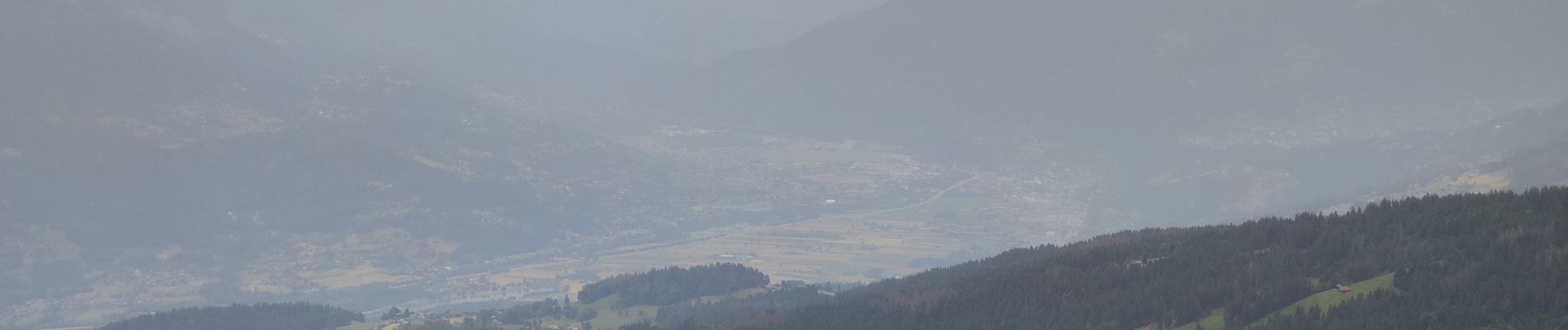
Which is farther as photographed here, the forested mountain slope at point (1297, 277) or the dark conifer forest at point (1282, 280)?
the dark conifer forest at point (1282, 280)

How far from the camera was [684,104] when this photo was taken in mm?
173750

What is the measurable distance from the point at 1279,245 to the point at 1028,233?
7481 centimetres

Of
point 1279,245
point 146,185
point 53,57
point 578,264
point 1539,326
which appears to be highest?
point 53,57

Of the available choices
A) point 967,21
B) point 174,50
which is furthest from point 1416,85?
point 174,50

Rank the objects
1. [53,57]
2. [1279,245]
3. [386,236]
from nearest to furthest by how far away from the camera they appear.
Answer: [1279,245]
[386,236]
[53,57]

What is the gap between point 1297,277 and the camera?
28.6 meters

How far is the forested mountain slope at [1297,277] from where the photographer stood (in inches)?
966

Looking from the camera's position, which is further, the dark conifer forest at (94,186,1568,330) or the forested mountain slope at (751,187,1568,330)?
the dark conifer forest at (94,186,1568,330)

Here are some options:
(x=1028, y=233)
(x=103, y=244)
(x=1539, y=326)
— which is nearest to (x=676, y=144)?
(x=1028, y=233)

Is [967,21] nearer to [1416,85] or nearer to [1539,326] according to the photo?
[1416,85]

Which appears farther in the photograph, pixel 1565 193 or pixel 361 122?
pixel 361 122

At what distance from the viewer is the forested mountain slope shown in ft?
80.5

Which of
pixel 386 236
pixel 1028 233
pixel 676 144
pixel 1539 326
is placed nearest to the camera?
pixel 1539 326

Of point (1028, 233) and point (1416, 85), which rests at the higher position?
point (1416, 85)
